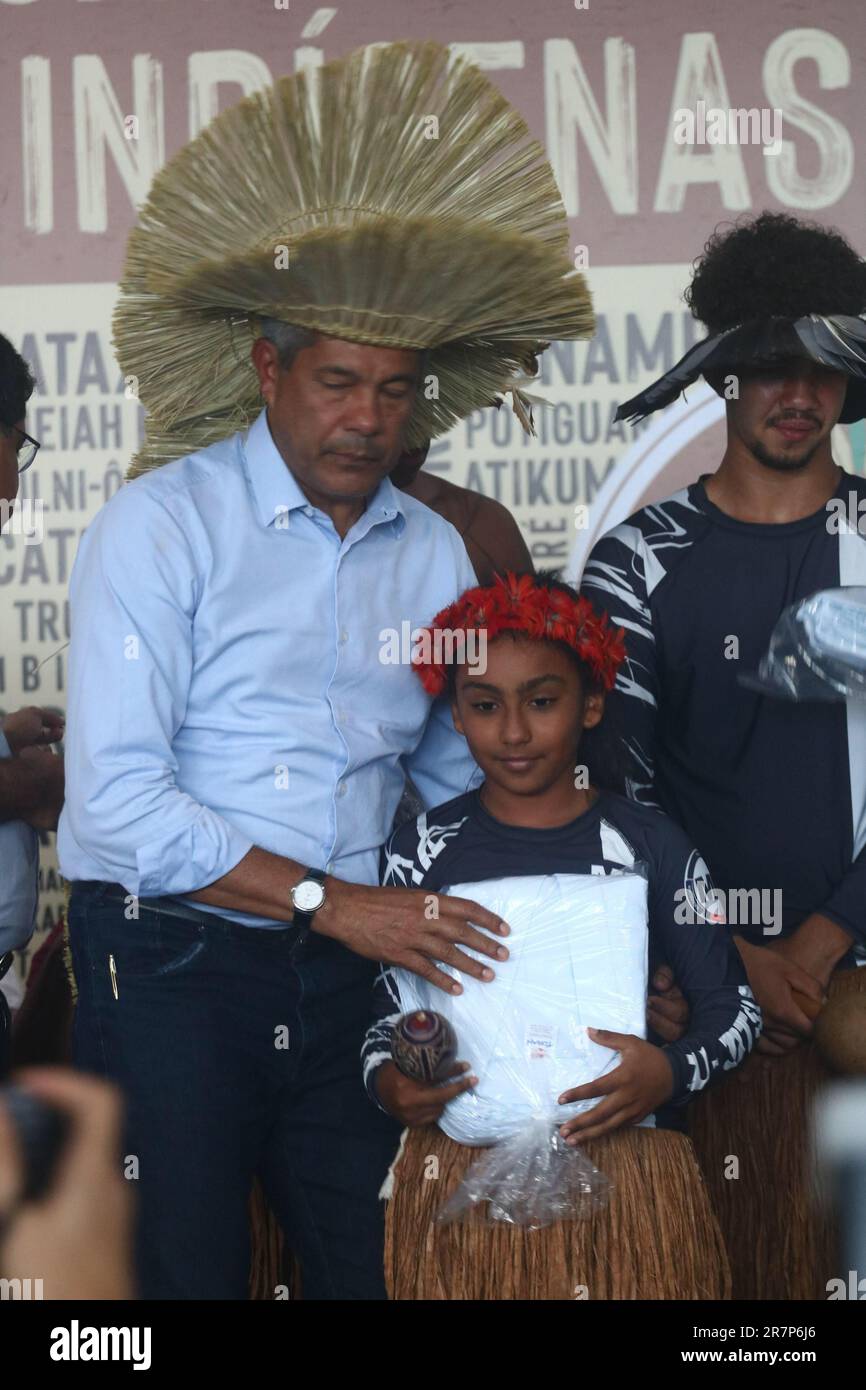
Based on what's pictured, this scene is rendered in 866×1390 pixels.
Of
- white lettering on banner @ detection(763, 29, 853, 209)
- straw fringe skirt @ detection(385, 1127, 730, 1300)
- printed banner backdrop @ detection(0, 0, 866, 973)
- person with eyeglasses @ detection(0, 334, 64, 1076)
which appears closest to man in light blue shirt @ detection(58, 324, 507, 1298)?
straw fringe skirt @ detection(385, 1127, 730, 1300)

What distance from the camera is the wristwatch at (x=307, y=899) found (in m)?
2.39

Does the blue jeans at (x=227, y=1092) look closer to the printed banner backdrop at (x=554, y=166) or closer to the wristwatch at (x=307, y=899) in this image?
the wristwatch at (x=307, y=899)

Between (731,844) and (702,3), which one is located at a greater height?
(702,3)

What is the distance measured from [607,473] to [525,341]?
1341 mm

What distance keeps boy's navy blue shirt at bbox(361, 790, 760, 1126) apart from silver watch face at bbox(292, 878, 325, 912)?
0.77ft

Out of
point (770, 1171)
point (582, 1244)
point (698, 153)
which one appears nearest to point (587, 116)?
Answer: point (698, 153)

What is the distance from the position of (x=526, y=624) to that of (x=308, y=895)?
531 mm

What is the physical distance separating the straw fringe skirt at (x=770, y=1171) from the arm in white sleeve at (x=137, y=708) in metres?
0.99

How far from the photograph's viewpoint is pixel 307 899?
7.84 feet

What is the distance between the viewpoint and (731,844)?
285 centimetres

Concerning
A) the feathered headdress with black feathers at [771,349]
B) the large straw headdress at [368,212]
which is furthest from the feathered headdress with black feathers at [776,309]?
the large straw headdress at [368,212]

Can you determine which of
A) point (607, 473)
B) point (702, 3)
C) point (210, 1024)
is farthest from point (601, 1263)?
point (702, 3)

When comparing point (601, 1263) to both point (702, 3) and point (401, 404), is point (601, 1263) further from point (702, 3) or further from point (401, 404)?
point (702, 3)
